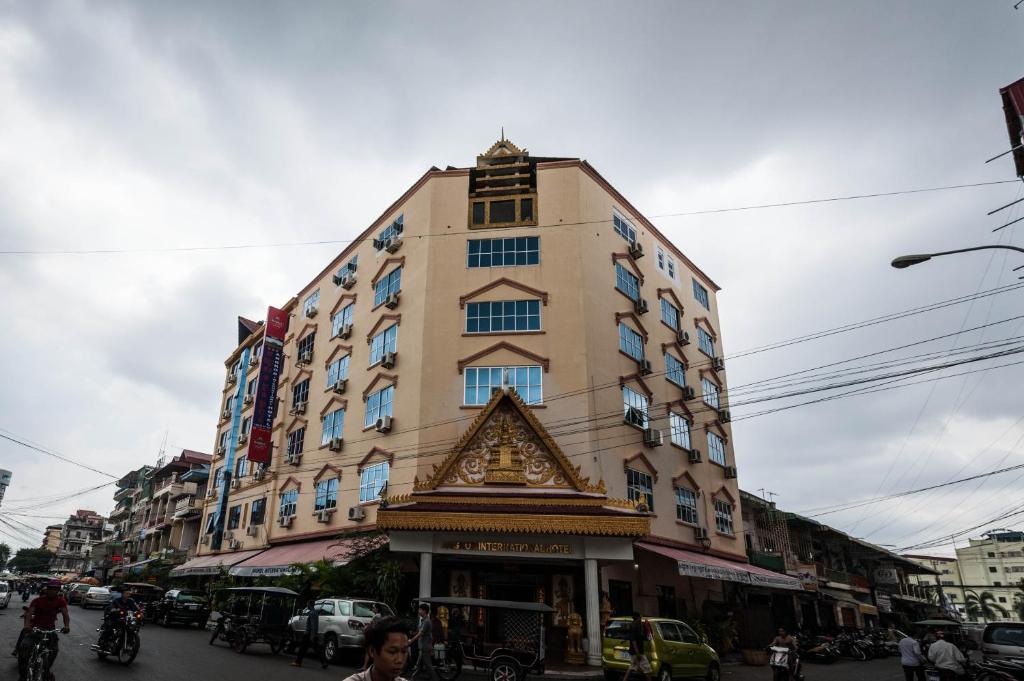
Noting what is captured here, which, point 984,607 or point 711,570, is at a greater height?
point 711,570

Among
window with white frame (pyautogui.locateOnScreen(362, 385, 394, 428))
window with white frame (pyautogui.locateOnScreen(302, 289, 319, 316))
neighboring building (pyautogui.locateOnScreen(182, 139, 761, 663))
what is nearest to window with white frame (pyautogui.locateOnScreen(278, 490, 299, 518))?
neighboring building (pyautogui.locateOnScreen(182, 139, 761, 663))

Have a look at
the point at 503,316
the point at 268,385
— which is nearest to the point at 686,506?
the point at 503,316

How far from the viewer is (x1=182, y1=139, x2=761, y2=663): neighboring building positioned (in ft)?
66.7

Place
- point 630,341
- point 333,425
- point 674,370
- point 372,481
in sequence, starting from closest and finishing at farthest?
1. point 372,481
2. point 630,341
3. point 333,425
4. point 674,370

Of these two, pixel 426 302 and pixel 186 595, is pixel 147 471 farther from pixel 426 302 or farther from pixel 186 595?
pixel 426 302

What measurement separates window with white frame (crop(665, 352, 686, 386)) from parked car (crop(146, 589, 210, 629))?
22.2 meters

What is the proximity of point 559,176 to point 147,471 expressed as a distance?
215ft

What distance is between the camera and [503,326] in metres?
24.1

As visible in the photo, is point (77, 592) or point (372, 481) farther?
point (77, 592)

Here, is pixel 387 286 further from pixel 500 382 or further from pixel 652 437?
pixel 652 437

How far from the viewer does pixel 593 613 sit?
18.1m

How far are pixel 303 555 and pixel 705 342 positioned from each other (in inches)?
863

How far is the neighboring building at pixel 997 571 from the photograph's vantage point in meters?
80.1

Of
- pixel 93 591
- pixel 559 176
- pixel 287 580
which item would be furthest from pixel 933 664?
pixel 93 591
